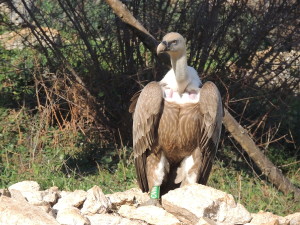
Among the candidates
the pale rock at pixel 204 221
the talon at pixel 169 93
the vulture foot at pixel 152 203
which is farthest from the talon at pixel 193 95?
the pale rock at pixel 204 221

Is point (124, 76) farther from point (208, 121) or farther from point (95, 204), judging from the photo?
point (95, 204)

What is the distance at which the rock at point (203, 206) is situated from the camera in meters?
5.36

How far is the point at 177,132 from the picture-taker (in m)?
6.21

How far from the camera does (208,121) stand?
6141mm

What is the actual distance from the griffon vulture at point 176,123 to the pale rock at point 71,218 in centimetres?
96

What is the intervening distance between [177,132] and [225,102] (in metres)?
2.43

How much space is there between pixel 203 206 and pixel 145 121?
43.6 inches

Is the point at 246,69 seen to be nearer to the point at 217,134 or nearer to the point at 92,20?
the point at 92,20

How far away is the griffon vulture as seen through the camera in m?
6.12

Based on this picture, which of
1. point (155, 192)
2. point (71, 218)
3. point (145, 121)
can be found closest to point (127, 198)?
point (155, 192)

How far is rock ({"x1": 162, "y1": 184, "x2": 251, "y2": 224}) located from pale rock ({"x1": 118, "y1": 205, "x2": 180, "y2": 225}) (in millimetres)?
59

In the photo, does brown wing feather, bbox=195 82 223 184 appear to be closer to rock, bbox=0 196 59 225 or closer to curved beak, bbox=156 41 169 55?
curved beak, bbox=156 41 169 55

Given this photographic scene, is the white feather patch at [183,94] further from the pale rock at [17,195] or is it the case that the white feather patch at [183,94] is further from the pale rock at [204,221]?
the pale rock at [17,195]

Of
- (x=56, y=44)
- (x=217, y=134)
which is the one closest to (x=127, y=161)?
(x=56, y=44)
